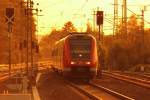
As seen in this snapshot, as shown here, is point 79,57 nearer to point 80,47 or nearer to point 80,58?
point 80,58

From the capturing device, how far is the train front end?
3894 cm

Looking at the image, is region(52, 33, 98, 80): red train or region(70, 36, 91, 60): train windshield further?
region(70, 36, 91, 60): train windshield

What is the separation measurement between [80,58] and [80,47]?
0.80 m

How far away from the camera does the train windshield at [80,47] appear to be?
129ft

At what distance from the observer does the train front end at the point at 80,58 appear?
128ft

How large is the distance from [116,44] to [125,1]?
11371 millimetres

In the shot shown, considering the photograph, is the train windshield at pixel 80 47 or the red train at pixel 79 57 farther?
the train windshield at pixel 80 47

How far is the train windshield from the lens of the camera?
39.2 meters

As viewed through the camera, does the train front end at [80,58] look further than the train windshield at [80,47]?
No

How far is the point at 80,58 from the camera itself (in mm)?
39188

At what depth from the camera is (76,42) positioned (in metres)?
39.6

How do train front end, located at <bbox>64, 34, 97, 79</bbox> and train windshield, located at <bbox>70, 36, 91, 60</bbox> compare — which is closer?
train front end, located at <bbox>64, 34, 97, 79</bbox>

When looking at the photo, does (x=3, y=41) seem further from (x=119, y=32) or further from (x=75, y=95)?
(x=75, y=95)

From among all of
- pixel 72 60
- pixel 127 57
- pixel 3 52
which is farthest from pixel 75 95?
pixel 3 52
